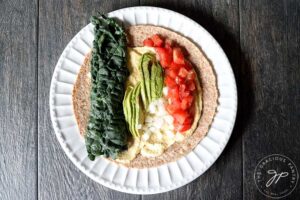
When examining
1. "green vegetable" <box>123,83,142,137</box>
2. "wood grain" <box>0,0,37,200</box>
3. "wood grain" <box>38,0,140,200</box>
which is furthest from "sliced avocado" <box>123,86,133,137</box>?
"wood grain" <box>0,0,37,200</box>

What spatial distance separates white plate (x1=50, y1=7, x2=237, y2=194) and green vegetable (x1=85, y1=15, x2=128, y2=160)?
0.07 m

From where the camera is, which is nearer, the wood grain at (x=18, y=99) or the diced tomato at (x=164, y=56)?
the diced tomato at (x=164, y=56)

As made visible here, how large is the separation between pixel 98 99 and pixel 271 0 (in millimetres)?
1085

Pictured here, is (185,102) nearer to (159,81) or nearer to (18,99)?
(159,81)

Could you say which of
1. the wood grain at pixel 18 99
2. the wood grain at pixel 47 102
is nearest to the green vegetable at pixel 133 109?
the wood grain at pixel 47 102

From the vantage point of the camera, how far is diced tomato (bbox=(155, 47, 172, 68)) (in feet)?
6.69

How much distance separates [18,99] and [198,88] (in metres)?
0.99

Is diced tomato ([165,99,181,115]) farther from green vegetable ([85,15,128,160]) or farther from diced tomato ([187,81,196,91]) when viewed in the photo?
green vegetable ([85,15,128,160])

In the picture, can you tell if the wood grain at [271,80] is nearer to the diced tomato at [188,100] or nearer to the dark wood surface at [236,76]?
the dark wood surface at [236,76]

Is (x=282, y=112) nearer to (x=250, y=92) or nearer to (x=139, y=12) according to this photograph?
(x=250, y=92)

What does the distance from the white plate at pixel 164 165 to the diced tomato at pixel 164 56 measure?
16 cm

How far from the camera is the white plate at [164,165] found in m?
2.06

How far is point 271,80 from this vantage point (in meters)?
2.18

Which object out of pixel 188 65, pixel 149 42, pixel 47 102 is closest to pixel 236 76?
pixel 188 65
